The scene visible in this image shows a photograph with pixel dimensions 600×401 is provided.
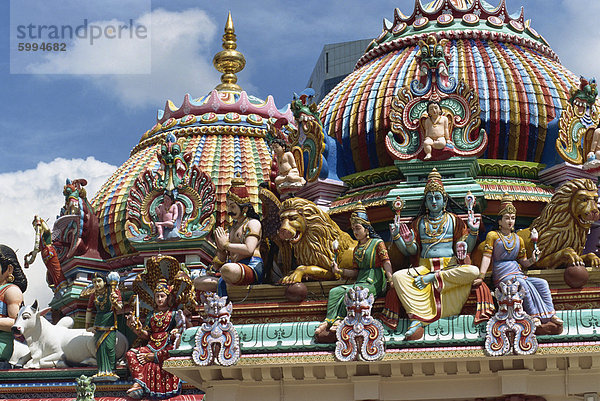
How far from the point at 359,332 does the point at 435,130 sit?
5.10 metres

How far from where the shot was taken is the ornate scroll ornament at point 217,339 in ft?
80.5

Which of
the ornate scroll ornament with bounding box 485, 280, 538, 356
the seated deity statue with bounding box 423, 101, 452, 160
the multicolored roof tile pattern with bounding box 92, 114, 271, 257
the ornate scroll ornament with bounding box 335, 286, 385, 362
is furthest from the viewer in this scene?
the multicolored roof tile pattern with bounding box 92, 114, 271, 257

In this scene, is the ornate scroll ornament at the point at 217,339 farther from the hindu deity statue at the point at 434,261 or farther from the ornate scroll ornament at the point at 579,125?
the ornate scroll ornament at the point at 579,125

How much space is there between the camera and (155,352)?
98.7 ft

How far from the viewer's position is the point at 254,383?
25016 mm

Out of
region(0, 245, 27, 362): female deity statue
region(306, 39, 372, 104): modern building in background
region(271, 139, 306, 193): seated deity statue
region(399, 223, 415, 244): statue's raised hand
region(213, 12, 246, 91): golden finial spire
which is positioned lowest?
region(0, 245, 27, 362): female deity statue

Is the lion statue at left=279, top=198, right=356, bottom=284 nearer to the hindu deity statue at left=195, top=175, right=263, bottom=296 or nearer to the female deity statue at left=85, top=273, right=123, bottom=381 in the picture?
the hindu deity statue at left=195, top=175, right=263, bottom=296

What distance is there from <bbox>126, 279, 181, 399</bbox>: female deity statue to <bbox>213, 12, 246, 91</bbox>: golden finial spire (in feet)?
43.3

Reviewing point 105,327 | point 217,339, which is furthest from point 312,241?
point 105,327

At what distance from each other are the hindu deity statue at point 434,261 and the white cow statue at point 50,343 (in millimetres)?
9453

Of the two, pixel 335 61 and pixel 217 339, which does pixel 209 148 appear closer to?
pixel 217 339

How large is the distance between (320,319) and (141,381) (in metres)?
6.41

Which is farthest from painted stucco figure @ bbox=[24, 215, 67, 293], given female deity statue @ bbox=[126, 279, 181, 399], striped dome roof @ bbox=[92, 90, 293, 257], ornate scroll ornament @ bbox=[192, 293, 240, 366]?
ornate scroll ornament @ bbox=[192, 293, 240, 366]

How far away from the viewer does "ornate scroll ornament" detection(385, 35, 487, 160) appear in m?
27.0
